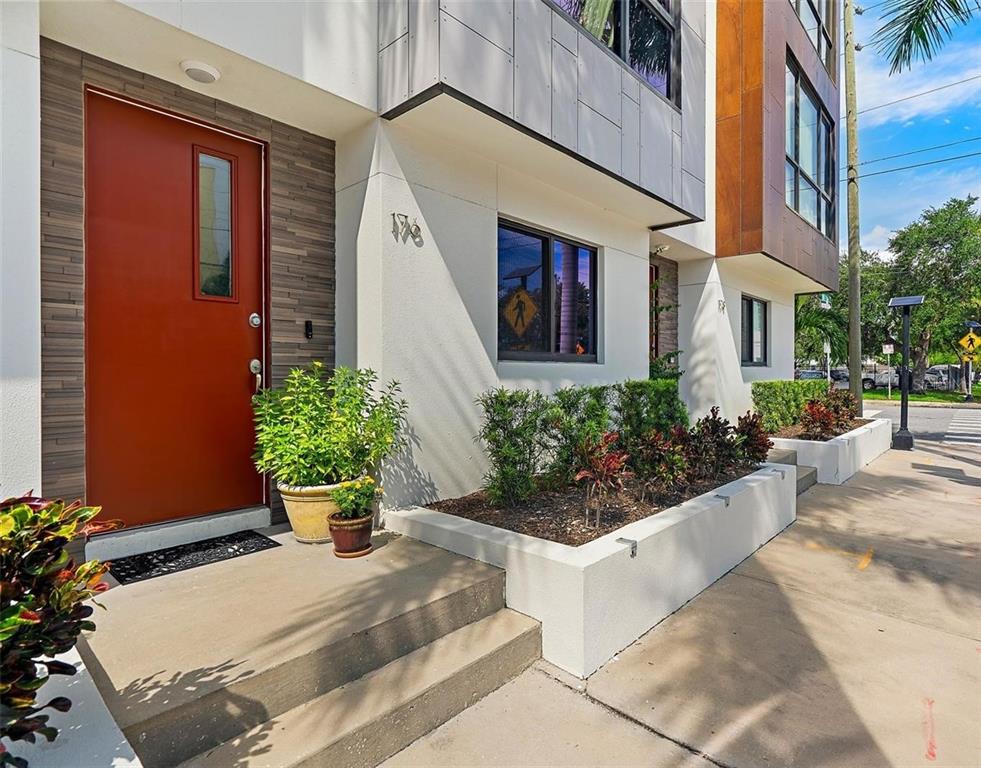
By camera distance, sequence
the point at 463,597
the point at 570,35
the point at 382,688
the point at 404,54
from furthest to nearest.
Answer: the point at 570,35 → the point at 404,54 → the point at 463,597 → the point at 382,688

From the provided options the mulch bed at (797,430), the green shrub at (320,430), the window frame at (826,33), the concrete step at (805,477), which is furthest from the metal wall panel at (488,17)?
the window frame at (826,33)

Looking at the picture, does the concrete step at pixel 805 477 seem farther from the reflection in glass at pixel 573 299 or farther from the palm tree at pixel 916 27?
the palm tree at pixel 916 27

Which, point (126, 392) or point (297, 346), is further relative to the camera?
point (297, 346)

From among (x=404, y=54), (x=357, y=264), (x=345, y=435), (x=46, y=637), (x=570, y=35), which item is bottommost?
(x=46, y=637)

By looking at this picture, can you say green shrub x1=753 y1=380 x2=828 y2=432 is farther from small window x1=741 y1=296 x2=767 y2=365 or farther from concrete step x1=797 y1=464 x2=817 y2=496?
concrete step x1=797 y1=464 x2=817 y2=496

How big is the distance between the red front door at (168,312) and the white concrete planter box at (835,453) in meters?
6.74

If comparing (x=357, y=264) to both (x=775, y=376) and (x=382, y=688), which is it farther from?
(x=775, y=376)

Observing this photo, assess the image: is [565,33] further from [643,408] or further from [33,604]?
[33,604]

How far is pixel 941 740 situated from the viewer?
7.27 feet

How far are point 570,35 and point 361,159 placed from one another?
1950mm

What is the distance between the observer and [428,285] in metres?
4.07

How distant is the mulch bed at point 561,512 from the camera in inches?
133

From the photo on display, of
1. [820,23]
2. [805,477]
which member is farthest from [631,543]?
[820,23]

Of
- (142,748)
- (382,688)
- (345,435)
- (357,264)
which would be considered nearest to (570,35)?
(357,264)
